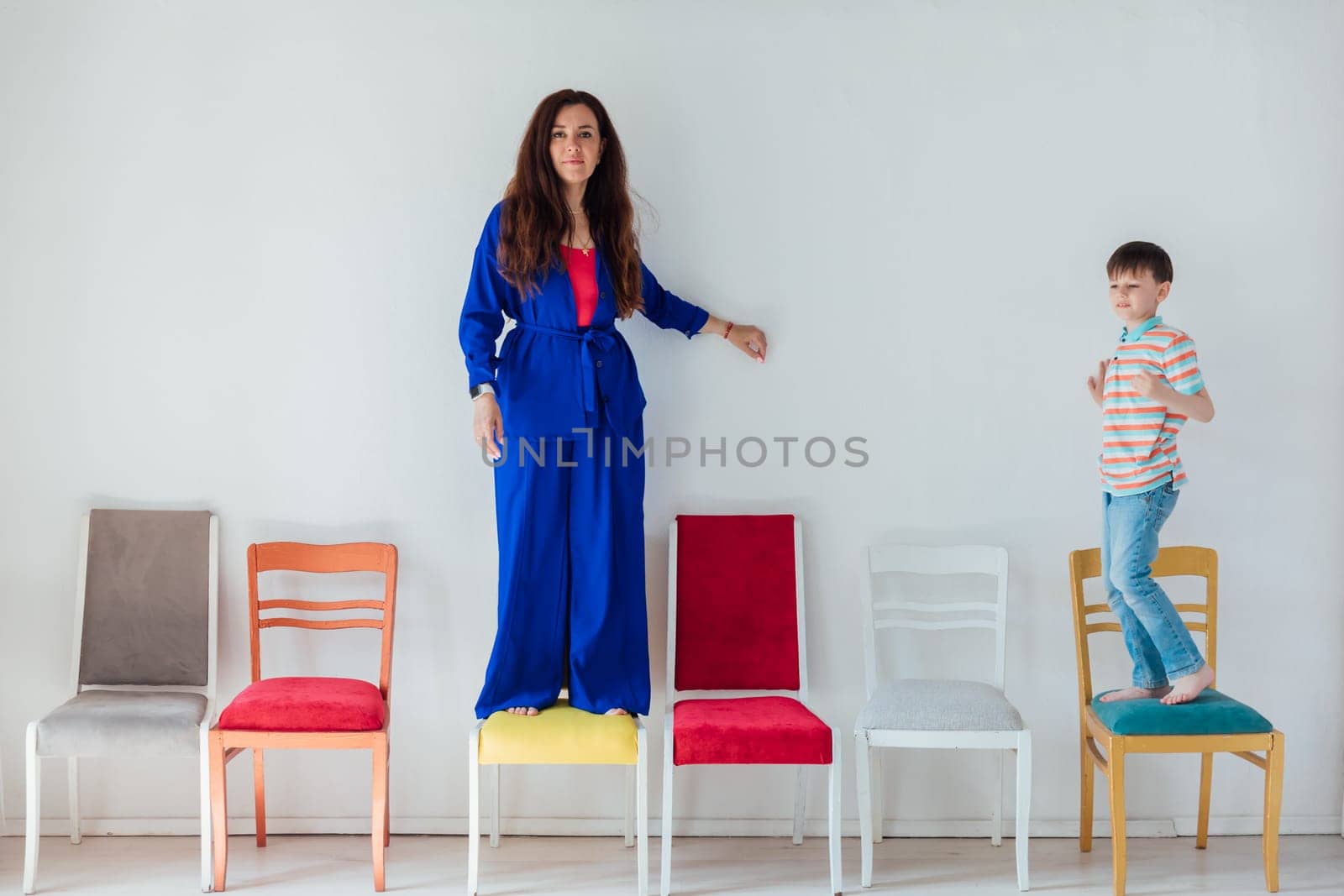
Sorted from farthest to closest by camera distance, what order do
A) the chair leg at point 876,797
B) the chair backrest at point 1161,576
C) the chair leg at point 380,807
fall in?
1. the chair leg at point 876,797
2. the chair backrest at point 1161,576
3. the chair leg at point 380,807

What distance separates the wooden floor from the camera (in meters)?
2.96

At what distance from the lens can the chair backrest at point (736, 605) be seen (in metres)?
3.19

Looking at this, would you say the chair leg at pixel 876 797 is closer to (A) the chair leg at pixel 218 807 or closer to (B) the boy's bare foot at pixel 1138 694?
(B) the boy's bare foot at pixel 1138 694

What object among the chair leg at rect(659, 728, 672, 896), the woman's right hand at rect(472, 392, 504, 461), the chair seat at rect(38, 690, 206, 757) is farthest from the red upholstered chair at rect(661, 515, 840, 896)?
the chair seat at rect(38, 690, 206, 757)

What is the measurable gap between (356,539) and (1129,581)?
2.15 meters

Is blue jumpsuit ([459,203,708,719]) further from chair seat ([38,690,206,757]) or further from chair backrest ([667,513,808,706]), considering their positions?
chair seat ([38,690,206,757])

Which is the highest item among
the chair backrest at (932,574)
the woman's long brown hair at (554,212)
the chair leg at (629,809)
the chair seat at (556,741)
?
the woman's long brown hair at (554,212)

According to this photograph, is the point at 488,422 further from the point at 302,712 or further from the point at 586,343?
the point at 302,712

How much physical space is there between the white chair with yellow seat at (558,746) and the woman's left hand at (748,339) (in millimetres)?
1104

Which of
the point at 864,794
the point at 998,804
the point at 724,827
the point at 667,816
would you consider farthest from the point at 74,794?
the point at 998,804

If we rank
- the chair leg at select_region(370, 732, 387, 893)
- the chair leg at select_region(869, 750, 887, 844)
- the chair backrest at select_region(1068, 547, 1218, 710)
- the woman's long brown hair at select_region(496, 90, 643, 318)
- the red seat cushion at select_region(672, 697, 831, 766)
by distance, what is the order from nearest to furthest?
the red seat cushion at select_region(672, 697, 831, 766), the chair leg at select_region(370, 732, 387, 893), the woman's long brown hair at select_region(496, 90, 643, 318), the chair backrest at select_region(1068, 547, 1218, 710), the chair leg at select_region(869, 750, 887, 844)

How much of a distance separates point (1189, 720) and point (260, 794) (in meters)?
2.52

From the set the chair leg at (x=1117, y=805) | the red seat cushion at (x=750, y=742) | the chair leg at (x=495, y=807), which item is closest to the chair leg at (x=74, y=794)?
the chair leg at (x=495, y=807)

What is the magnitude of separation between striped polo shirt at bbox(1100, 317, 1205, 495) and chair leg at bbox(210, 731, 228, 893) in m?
2.39
